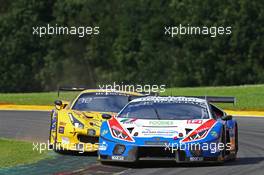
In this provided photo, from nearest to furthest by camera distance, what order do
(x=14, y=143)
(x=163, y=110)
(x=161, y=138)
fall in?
(x=161, y=138) → (x=163, y=110) → (x=14, y=143)

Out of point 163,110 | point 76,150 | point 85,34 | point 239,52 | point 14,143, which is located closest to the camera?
point 163,110

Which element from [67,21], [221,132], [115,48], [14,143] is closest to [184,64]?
[115,48]

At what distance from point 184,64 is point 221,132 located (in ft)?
190

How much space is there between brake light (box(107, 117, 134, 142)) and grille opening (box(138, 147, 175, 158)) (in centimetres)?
25

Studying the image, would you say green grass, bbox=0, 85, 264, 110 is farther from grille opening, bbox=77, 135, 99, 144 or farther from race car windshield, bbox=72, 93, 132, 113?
grille opening, bbox=77, 135, 99, 144

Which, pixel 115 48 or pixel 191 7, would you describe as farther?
pixel 115 48

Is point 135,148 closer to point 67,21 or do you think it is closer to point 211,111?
point 211,111

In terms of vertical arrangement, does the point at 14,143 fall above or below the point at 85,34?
below

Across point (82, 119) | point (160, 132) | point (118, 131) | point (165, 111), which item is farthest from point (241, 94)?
point (160, 132)

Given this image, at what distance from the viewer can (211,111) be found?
14336 millimetres

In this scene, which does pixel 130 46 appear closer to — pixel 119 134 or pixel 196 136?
pixel 119 134

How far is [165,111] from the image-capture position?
14.0 metres

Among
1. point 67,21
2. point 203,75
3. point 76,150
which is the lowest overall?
point 76,150

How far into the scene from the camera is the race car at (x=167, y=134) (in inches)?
508
